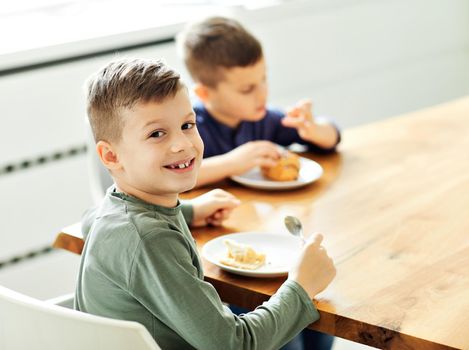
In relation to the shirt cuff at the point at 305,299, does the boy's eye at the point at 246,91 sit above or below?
above

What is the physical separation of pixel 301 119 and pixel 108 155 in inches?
34.3

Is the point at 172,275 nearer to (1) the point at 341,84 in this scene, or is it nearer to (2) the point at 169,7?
(2) the point at 169,7

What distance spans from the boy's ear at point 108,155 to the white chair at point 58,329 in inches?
11.9

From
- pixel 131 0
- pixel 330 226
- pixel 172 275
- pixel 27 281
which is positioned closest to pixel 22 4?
pixel 131 0

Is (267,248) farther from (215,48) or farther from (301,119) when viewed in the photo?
(215,48)

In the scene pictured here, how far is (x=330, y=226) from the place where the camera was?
1647mm

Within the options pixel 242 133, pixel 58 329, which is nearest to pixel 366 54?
pixel 242 133

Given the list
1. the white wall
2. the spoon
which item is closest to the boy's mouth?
the spoon

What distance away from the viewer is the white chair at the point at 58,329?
103 centimetres

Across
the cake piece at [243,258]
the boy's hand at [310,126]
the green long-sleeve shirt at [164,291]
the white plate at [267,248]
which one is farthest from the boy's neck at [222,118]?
the green long-sleeve shirt at [164,291]

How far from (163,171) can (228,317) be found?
0.83ft

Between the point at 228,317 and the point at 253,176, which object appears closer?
the point at 228,317

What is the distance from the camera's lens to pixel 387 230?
1.61m

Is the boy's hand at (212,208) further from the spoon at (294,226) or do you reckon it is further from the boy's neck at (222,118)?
the boy's neck at (222,118)
